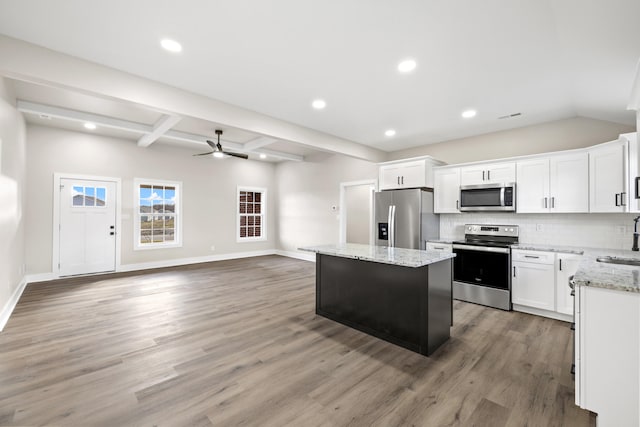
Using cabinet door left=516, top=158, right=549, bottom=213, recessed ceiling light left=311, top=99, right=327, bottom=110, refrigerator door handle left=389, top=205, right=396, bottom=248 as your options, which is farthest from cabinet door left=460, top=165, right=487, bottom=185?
recessed ceiling light left=311, top=99, right=327, bottom=110

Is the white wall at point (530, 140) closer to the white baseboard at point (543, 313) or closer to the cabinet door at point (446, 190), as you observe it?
the cabinet door at point (446, 190)

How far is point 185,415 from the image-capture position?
5.98 ft

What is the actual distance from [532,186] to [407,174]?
180 cm

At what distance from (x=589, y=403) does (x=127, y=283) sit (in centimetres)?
617

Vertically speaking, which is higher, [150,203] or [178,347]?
[150,203]

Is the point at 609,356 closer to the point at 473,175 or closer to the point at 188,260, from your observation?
the point at 473,175

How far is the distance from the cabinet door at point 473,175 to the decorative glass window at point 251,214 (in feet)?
18.8

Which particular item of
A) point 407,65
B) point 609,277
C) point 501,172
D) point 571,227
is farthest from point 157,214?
point 571,227

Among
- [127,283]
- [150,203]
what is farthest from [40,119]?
[127,283]

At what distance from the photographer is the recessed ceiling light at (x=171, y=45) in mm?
2367

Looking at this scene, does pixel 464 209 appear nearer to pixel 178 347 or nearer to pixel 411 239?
pixel 411 239

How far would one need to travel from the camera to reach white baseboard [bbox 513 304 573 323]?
11.5 feet

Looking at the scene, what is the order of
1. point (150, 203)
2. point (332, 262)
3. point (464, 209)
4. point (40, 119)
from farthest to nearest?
1. point (150, 203)
2. point (40, 119)
3. point (464, 209)
4. point (332, 262)

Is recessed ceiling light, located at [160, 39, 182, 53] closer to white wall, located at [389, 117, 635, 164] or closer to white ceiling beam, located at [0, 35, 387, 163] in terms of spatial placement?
white ceiling beam, located at [0, 35, 387, 163]
